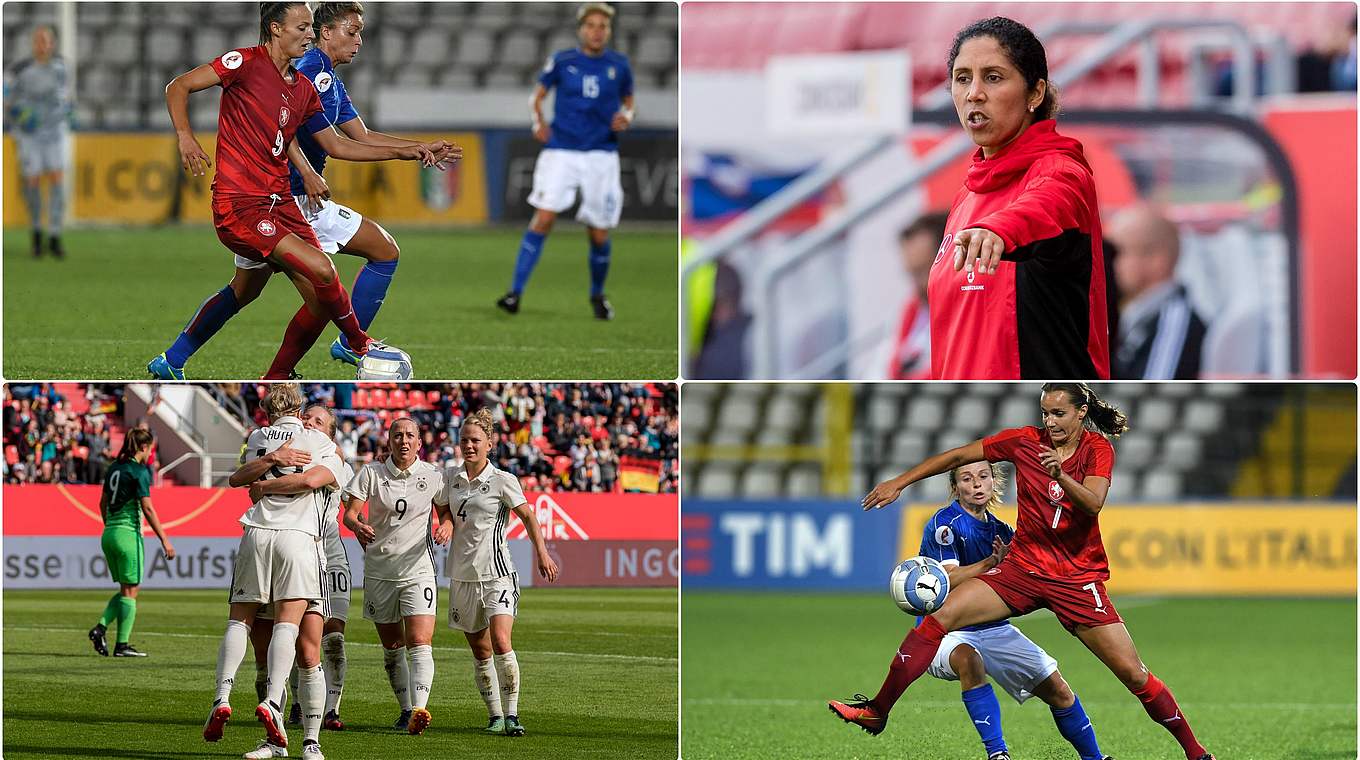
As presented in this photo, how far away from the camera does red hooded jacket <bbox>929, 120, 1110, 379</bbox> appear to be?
3248mm

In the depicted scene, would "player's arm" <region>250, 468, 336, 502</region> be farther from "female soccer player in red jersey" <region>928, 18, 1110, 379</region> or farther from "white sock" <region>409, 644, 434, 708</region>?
"female soccer player in red jersey" <region>928, 18, 1110, 379</region>

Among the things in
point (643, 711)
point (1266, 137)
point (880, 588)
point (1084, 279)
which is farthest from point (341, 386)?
point (880, 588)

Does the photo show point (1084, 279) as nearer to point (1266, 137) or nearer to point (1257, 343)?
point (1266, 137)

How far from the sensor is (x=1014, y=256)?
10.7 feet

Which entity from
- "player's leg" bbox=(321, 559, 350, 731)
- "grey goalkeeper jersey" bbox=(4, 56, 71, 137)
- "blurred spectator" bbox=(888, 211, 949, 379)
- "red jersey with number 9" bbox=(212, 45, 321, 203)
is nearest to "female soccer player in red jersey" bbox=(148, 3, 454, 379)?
"red jersey with number 9" bbox=(212, 45, 321, 203)

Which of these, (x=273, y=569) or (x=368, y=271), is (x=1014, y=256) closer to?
(x=368, y=271)

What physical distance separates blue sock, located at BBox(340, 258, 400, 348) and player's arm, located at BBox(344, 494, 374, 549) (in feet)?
2.98

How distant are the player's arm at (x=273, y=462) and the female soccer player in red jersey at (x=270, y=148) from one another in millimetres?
703

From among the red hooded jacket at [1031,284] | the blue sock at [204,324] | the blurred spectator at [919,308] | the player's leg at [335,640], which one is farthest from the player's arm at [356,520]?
the blurred spectator at [919,308]

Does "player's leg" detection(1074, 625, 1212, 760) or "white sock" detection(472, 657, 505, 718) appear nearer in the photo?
"player's leg" detection(1074, 625, 1212, 760)

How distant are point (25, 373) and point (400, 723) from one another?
1563 millimetres

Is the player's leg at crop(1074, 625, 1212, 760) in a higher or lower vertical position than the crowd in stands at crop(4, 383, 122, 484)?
lower

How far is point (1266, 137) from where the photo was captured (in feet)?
24.4

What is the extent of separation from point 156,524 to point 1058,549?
111 inches
